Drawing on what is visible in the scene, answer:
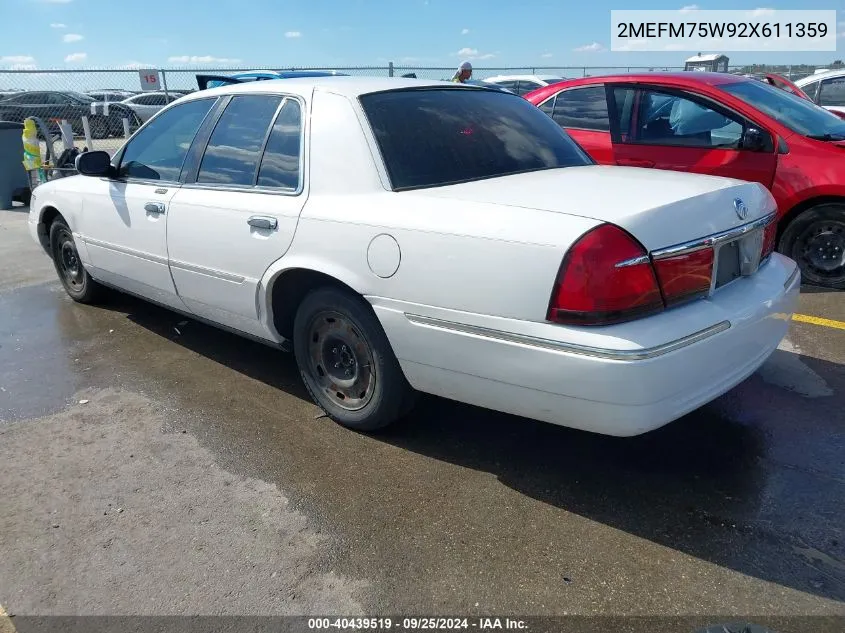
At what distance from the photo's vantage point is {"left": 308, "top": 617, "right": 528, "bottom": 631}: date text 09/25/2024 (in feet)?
7.19

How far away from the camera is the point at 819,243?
5.31 metres

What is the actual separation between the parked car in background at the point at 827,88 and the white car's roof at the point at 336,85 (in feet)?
36.5

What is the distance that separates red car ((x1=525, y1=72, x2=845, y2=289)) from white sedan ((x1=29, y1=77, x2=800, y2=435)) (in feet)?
7.17

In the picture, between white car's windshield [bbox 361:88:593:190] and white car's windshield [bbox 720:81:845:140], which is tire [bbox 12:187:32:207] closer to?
white car's windshield [bbox 361:88:593:190]

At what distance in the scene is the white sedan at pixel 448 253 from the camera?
244cm

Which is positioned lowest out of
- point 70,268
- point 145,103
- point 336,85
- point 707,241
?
point 70,268

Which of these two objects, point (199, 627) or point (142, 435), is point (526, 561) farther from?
point (142, 435)

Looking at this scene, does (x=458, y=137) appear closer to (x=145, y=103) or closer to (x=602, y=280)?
(x=602, y=280)

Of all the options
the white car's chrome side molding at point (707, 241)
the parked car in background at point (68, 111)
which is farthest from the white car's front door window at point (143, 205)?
the parked car in background at point (68, 111)

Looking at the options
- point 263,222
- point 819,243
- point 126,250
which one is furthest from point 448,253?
point 819,243

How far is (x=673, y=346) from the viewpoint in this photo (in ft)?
7.94

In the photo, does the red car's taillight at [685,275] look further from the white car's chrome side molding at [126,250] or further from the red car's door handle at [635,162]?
the red car's door handle at [635,162]

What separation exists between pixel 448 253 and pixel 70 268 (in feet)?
13.6

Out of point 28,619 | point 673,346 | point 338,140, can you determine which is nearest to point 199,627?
point 28,619
